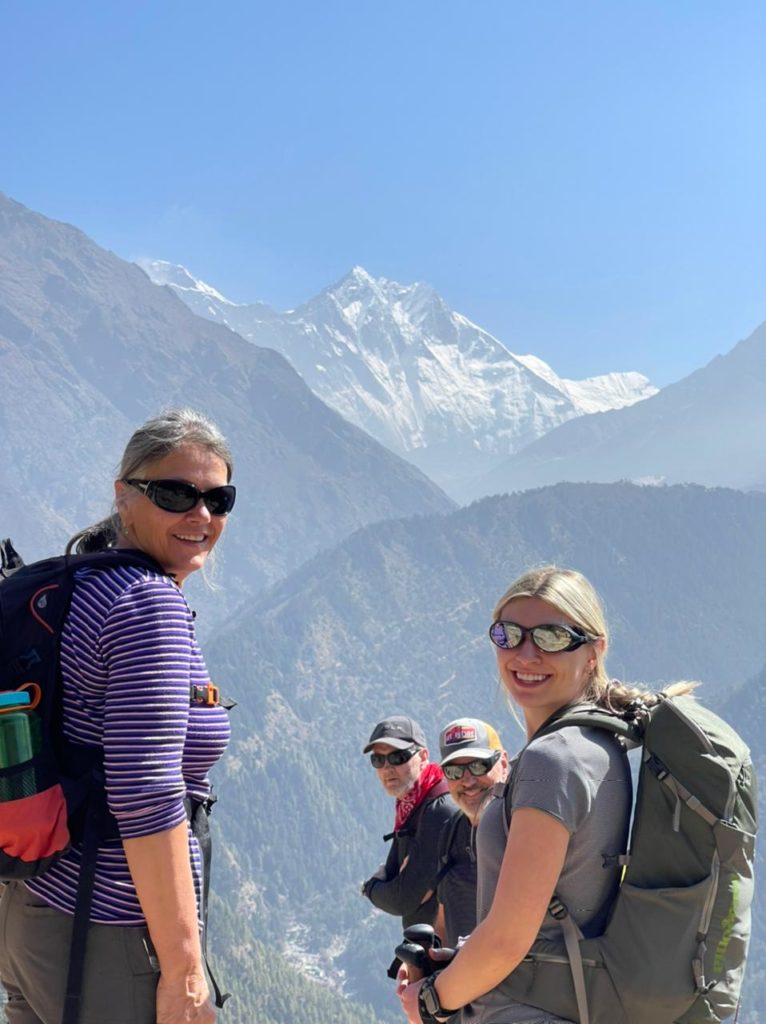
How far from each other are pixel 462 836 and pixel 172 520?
11.6 feet

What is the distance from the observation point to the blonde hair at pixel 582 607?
4422 millimetres

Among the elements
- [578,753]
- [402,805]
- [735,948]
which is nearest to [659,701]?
[578,753]

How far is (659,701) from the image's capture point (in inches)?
161

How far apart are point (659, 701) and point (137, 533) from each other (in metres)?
2.31

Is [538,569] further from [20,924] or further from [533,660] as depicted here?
[20,924]

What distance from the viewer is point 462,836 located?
22.9 feet

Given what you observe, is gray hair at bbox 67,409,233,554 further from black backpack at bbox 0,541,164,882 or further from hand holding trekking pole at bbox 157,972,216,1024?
hand holding trekking pole at bbox 157,972,216,1024

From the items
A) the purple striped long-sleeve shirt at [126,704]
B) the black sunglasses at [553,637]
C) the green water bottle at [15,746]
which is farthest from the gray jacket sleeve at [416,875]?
the green water bottle at [15,746]

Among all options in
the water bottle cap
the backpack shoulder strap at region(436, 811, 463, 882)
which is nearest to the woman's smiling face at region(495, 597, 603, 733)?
the water bottle cap

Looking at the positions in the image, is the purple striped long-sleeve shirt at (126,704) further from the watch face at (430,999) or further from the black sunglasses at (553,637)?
the black sunglasses at (553,637)

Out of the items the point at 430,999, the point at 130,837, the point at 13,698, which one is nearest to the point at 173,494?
the point at 13,698

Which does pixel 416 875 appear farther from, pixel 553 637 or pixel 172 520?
Answer: pixel 172 520

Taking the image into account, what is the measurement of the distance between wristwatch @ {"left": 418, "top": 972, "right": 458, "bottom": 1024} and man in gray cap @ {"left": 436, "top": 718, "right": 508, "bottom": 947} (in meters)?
2.42

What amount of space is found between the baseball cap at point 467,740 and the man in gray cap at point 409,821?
1.02 ft
